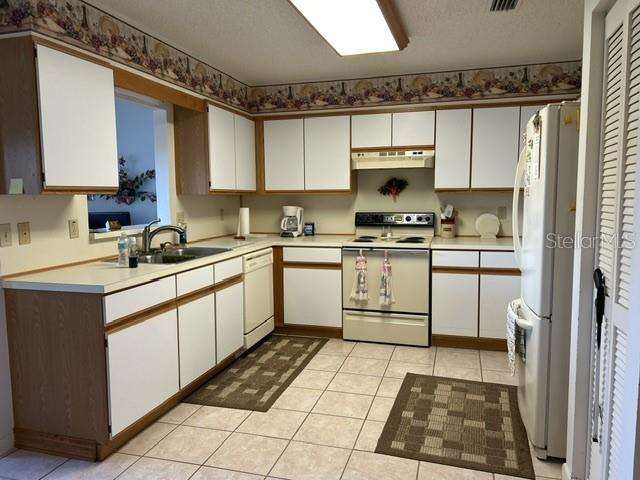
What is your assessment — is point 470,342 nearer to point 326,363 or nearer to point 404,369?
point 404,369

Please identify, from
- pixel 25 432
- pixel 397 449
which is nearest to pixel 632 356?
pixel 397 449

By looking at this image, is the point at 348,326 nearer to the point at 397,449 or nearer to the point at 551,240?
the point at 397,449

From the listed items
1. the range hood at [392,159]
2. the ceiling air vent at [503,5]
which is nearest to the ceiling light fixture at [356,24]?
the ceiling air vent at [503,5]

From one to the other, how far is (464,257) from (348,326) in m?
1.18

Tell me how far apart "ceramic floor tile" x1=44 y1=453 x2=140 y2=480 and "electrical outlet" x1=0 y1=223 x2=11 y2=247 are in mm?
1145

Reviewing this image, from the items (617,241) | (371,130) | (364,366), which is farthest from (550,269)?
(371,130)

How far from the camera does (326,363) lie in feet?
12.0

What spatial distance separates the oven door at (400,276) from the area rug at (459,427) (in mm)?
812

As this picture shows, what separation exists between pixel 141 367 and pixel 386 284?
211 cm

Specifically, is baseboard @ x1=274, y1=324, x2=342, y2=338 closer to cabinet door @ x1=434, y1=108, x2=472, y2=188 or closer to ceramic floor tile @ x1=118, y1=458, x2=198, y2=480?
cabinet door @ x1=434, y1=108, x2=472, y2=188

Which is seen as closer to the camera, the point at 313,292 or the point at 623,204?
A: the point at 623,204

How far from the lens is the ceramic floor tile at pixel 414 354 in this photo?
12.1ft

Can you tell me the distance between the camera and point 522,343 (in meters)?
2.52

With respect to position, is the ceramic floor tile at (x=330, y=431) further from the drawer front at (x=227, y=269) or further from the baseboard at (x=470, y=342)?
the baseboard at (x=470, y=342)
